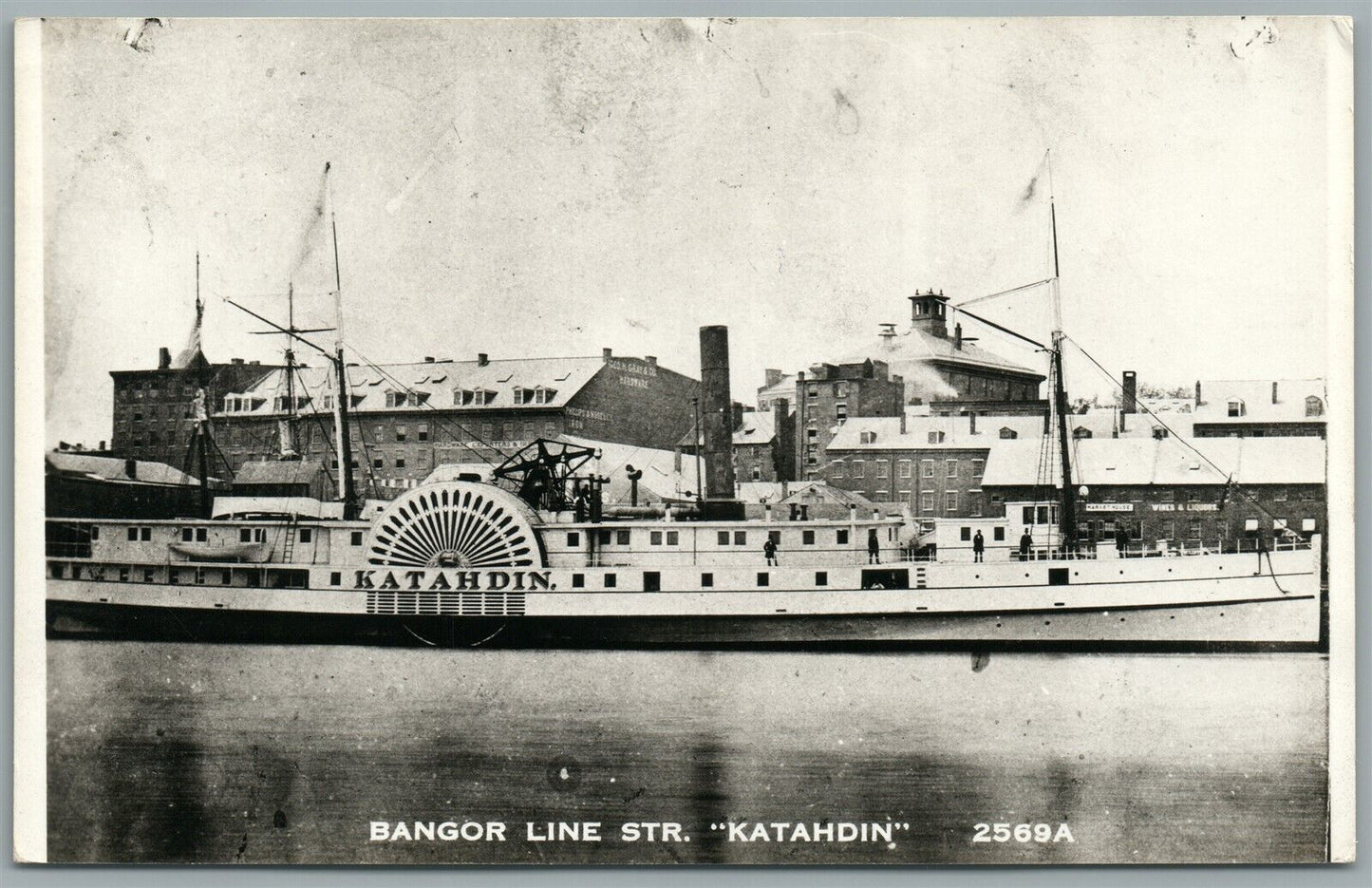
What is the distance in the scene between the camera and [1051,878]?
18.0 feet

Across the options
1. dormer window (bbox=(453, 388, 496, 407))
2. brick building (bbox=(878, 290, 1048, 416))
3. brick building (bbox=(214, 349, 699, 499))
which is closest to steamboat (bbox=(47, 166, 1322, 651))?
brick building (bbox=(214, 349, 699, 499))

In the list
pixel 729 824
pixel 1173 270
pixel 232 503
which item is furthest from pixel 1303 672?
pixel 232 503

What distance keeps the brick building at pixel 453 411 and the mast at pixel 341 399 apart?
5cm

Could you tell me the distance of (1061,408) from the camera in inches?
240

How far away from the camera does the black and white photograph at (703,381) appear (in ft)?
18.5

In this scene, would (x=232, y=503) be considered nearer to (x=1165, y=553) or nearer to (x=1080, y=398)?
(x=1080, y=398)

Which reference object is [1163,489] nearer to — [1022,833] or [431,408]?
[1022,833]

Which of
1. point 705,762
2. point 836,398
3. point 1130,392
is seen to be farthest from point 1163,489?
point 705,762

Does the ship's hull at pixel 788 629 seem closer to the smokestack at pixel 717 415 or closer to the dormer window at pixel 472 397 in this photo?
the smokestack at pixel 717 415

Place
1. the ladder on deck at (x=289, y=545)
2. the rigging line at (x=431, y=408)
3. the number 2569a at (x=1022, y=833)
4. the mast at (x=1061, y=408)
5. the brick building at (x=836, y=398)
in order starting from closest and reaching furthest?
1. the number 2569a at (x=1022, y=833)
2. the mast at (x=1061, y=408)
3. the brick building at (x=836, y=398)
4. the rigging line at (x=431, y=408)
5. the ladder on deck at (x=289, y=545)

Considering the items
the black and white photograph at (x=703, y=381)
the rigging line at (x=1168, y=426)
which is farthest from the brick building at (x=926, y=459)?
the rigging line at (x=1168, y=426)

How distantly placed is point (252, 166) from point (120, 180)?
0.71 meters

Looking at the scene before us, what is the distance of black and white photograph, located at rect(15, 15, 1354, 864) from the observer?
18.5ft

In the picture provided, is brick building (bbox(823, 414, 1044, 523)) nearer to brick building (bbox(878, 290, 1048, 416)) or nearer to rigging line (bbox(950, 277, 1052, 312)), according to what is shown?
brick building (bbox(878, 290, 1048, 416))
